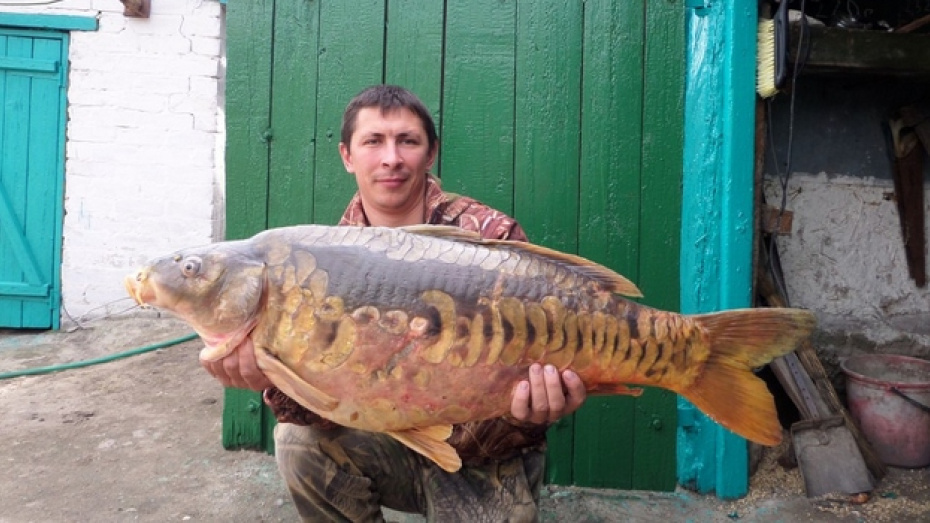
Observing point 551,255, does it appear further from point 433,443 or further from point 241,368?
point 241,368

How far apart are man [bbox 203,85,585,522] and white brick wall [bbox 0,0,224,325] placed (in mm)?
4381

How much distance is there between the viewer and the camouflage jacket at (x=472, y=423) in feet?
7.67

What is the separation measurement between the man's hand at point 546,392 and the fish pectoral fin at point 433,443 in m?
0.20

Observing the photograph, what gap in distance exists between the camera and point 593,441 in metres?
3.44

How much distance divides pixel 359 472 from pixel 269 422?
4.20ft

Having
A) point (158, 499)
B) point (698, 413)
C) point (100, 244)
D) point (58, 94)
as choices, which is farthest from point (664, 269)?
point (58, 94)

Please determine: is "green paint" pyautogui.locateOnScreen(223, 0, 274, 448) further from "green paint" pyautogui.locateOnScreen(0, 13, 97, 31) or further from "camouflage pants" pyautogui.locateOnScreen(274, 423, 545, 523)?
"green paint" pyautogui.locateOnScreen(0, 13, 97, 31)

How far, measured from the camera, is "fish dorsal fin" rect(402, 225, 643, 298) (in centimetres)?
195

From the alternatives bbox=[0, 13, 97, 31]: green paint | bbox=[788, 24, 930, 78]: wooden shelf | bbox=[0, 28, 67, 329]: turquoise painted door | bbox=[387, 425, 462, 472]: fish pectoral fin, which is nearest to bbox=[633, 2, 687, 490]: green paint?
bbox=[788, 24, 930, 78]: wooden shelf

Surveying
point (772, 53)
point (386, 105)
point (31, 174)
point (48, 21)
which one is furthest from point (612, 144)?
point (31, 174)

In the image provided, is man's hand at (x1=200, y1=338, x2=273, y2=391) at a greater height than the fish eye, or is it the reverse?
the fish eye

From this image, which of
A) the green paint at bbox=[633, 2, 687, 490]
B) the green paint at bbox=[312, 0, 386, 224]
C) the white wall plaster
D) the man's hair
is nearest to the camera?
the man's hair

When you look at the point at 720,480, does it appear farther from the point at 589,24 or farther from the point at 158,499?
the point at 158,499

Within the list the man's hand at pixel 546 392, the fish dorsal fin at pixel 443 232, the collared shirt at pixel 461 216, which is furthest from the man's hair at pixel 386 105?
the man's hand at pixel 546 392
